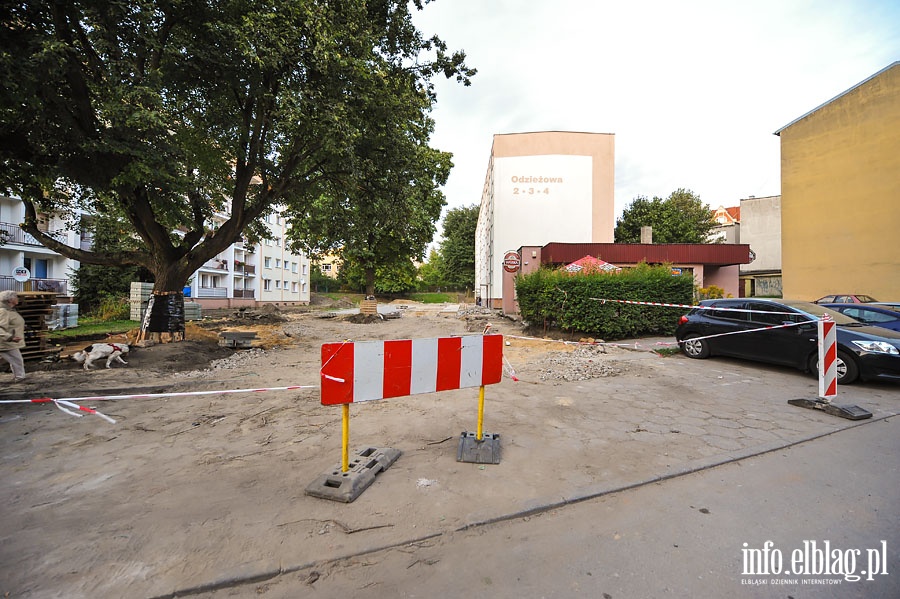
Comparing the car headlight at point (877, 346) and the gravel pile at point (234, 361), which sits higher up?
the car headlight at point (877, 346)

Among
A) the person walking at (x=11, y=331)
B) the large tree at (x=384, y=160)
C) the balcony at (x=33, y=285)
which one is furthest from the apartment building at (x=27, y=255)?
the person walking at (x=11, y=331)

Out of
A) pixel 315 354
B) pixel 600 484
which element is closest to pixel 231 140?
pixel 315 354

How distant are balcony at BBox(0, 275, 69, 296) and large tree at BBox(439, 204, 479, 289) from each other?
146ft

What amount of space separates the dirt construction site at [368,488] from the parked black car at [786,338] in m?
0.52

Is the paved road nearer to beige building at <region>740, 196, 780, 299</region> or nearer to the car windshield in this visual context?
the car windshield

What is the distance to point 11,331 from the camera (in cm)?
633

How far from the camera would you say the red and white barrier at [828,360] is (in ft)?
17.6

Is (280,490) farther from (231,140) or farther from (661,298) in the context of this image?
(661,298)

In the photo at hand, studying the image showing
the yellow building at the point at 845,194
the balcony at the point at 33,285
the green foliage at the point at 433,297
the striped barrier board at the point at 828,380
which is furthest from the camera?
the green foliage at the point at 433,297

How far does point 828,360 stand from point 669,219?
122 feet

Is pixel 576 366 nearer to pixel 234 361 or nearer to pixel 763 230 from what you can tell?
pixel 234 361

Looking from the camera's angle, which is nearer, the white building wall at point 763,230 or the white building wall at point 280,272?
the white building wall at point 763,230

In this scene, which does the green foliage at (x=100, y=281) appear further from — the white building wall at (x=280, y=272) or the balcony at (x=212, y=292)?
the white building wall at (x=280, y=272)

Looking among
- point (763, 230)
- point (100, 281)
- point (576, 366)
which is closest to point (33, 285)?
point (100, 281)
